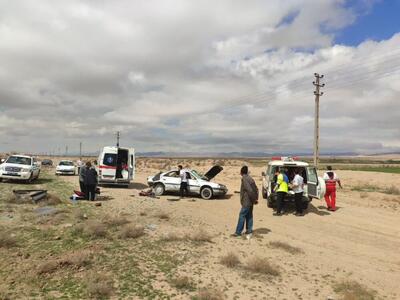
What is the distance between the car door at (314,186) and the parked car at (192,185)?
5226 mm

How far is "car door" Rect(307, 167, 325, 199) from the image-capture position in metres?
16.1

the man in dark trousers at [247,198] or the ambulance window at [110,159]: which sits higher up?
the ambulance window at [110,159]

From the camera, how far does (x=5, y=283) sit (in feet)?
22.7

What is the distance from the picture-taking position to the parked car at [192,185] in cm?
2052

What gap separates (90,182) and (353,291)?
12541 millimetres

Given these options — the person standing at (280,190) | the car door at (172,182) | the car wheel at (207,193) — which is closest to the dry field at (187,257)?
the person standing at (280,190)

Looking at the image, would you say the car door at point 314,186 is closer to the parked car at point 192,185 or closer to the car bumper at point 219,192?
the car bumper at point 219,192

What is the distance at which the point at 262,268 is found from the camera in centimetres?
811

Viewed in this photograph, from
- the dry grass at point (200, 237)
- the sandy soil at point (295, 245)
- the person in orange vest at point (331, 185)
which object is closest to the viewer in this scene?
the sandy soil at point (295, 245)

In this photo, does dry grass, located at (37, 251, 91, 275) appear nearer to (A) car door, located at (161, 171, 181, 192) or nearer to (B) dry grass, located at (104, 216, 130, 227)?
(B) dry grass, located at (104, 216, 130, 227)

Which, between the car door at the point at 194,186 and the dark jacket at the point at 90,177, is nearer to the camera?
the dark jacket at the point at 90,177

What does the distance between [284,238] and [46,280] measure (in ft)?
21.9

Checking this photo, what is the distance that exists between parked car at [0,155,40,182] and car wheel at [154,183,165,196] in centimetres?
940

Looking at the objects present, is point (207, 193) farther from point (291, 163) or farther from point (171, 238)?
point (171, 238)
